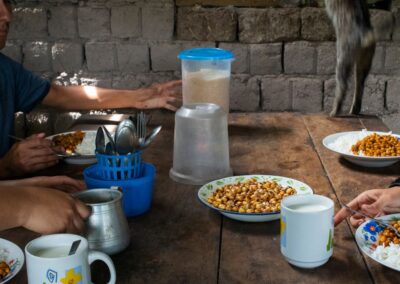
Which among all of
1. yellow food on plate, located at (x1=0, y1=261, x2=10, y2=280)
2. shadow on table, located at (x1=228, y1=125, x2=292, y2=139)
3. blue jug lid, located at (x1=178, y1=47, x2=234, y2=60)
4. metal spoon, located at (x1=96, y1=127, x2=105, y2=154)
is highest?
blue jug lid, located at (x1=178, y1=47, x2=234, y2=60)

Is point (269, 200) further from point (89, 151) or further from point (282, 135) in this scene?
point (282, 135)

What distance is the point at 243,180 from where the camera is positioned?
1.49 metres

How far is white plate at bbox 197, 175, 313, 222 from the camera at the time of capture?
1.25 m

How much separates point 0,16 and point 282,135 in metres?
1.11

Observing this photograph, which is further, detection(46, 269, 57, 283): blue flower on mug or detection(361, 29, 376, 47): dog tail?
detection(361, 29, 376, 47): dog tail

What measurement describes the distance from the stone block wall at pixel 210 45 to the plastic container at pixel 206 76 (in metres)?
0.77

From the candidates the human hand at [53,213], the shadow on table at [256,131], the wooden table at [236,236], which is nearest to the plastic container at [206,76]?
the shadow on table at [256,131]

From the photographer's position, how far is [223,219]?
1317 millimetres

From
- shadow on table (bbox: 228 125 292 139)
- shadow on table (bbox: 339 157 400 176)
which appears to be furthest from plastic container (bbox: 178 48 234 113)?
shadow on table (bbox: 339 157 400 176)

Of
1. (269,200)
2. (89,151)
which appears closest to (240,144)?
(89,151)

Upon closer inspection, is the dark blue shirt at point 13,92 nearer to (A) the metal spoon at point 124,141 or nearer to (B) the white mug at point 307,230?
(A) the metal spoon at point 124,141

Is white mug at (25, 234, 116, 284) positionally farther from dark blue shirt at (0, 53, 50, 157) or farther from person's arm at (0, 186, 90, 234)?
dark blue shirt at (0, 53, 50, 157)

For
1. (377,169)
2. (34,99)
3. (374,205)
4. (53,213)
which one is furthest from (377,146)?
(34,99)

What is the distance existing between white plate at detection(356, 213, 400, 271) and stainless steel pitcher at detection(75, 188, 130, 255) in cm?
49
